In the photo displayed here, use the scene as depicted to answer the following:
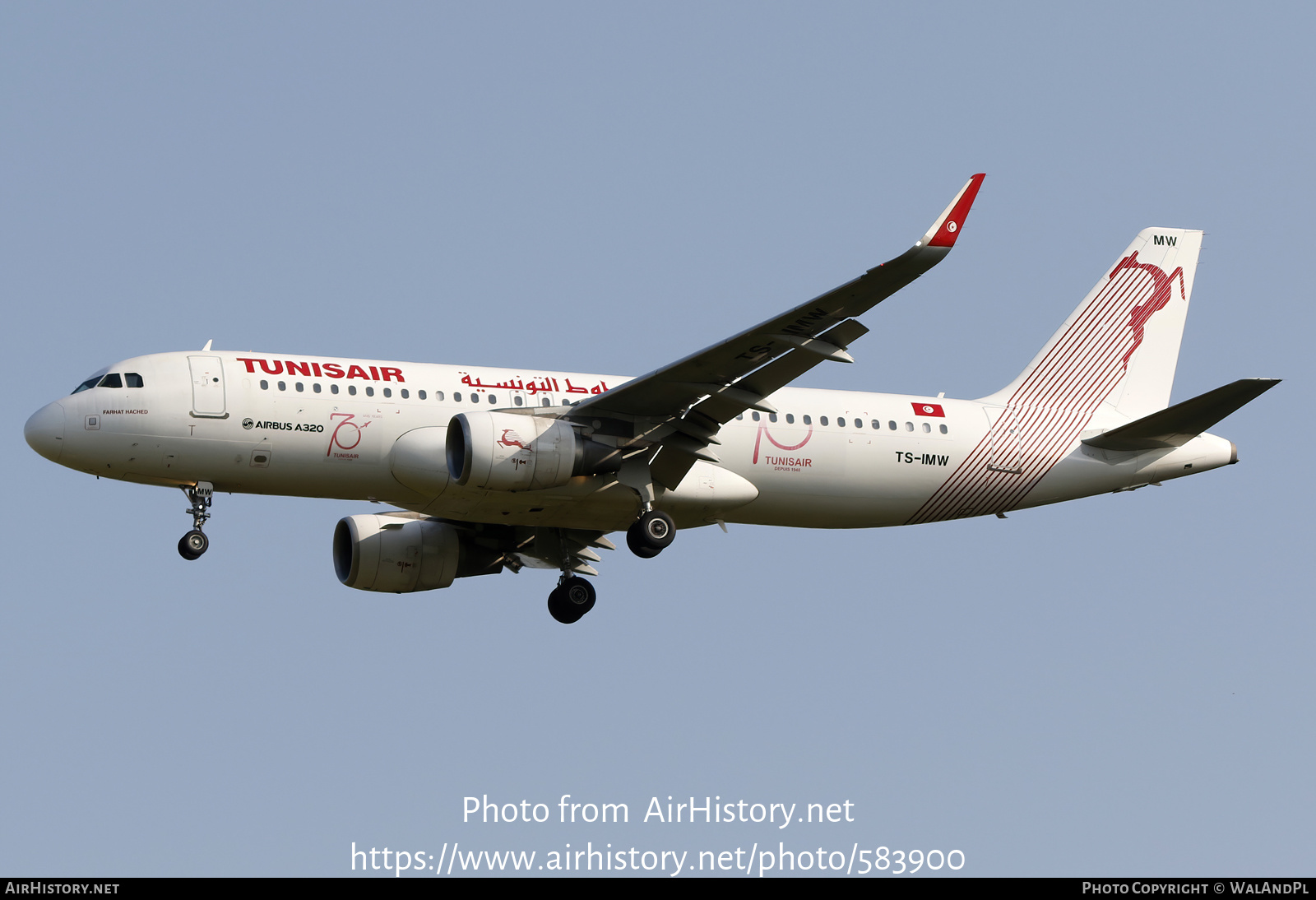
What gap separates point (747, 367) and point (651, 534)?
13.4 feet

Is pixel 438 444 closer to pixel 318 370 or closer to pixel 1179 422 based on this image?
pixel 318 370

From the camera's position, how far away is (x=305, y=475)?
32.3 meters

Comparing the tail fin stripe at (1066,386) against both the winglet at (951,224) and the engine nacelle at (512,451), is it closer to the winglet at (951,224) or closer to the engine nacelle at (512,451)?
the engine nacelle at (512,451)

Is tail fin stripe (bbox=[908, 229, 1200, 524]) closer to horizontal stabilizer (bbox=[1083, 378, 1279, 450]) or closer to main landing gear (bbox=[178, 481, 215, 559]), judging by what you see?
horizontal stabilizer (bbox=[1083, 378, 1279, 450])

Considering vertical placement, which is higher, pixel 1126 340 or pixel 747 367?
pixel 1126 340

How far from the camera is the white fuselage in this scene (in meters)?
32.1

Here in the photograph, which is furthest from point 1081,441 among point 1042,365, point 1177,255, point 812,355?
point 812,355

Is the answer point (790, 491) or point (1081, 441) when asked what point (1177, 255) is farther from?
point (790, 491)

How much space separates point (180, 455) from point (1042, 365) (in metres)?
19.0

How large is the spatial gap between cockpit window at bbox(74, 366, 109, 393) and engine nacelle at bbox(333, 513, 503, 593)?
22.0ft

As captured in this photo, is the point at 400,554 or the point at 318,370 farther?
the point at 400,554

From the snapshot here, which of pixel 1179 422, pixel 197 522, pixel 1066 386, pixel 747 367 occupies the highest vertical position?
pixel 1066 386

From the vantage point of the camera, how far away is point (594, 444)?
3238 centimetres

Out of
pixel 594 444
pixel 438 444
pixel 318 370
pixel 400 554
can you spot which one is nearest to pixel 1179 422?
pixel 594 444
